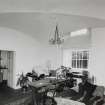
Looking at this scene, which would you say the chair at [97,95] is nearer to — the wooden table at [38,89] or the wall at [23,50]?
the wooden table at [38,89]

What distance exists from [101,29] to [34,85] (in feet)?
11.9

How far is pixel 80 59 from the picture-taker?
7.07 metres

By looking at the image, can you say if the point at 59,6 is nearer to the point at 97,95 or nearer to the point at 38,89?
the point at 38,89

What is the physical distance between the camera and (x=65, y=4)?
3.21 m

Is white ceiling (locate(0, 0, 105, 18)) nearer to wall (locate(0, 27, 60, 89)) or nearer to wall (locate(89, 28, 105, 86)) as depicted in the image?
wall (locate(89, 28, 105, 86))

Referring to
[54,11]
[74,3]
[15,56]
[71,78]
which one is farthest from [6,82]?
[74,3]

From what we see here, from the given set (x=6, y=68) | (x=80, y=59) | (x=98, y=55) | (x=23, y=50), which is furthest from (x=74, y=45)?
(x=6, y=68)

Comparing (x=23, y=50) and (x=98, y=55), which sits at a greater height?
(x=23, y=50)

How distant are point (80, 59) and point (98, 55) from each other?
218cm

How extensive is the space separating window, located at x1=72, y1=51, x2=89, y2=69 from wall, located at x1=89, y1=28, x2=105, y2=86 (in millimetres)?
1690

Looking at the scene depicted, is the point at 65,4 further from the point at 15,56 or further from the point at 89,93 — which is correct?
the point at 15,56

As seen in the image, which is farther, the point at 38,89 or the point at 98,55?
the point at 98,55

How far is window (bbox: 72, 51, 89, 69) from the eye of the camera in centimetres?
680

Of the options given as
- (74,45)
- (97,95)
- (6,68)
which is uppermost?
(74,45)
